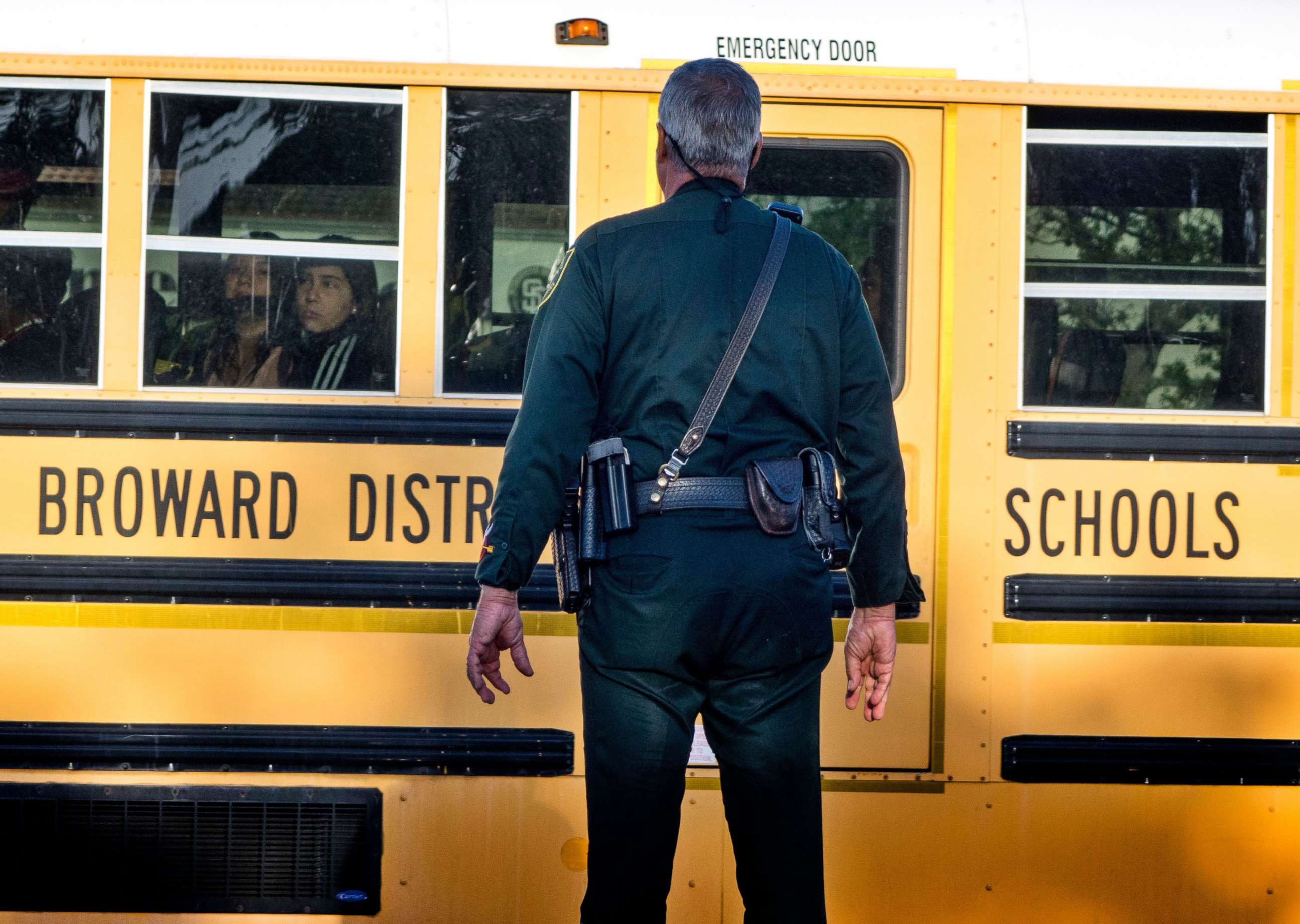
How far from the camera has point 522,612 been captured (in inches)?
106

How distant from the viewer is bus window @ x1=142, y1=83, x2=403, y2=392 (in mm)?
2664

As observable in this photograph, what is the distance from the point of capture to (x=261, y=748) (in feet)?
8.70

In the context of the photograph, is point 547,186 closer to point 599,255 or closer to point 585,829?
point 599,255

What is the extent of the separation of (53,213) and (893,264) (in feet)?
6.19

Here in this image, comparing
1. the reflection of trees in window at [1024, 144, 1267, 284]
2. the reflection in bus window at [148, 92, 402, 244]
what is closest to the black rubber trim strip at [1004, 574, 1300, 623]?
the reflection of trees in window at [1024, 144, 1267, 284]

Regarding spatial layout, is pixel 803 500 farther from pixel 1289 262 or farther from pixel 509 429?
pixel 1289 262

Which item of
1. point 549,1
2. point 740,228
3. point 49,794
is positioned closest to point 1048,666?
point 740,228

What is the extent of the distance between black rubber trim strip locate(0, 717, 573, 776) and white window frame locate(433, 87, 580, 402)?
2.18ft

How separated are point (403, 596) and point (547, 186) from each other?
97cm

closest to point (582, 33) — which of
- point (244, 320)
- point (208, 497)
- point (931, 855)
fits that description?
point (244, 320)

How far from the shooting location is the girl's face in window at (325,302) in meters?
2.68

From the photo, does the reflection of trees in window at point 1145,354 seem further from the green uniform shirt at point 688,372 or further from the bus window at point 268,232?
the bus window at point 268,232


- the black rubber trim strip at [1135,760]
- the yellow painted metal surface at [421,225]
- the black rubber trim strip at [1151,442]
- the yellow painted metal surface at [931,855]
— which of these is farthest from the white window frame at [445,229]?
the black rubber trim strip at [1135,760]

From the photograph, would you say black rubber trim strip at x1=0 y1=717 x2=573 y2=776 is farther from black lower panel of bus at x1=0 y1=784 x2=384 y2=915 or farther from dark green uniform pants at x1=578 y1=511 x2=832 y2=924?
dark green uniform pants at x1=578 y1=511 x2=832 y2=924
